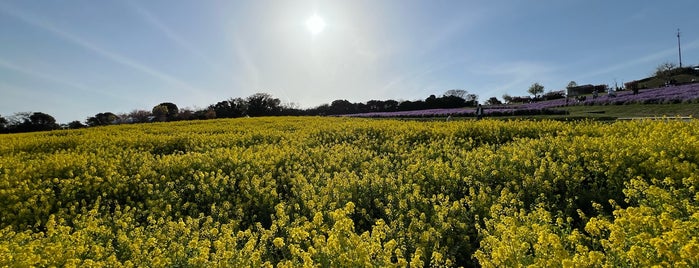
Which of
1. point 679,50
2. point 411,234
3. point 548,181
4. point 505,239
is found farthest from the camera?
point 679,50

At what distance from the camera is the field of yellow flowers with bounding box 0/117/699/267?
3869 mm

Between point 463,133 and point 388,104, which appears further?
point 388,104

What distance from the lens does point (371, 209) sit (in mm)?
6879

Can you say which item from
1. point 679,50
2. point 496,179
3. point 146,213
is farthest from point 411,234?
point 679,50

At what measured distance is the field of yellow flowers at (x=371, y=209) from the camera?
3869 millimetres

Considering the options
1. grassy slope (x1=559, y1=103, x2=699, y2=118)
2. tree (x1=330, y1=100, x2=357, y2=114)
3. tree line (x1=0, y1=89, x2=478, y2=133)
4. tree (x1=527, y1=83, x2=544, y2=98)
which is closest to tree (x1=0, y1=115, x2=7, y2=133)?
tree line (x1=0, y1=89, x2=478, y2=133)

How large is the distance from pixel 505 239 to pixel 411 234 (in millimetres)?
1354

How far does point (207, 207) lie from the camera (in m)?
7.79

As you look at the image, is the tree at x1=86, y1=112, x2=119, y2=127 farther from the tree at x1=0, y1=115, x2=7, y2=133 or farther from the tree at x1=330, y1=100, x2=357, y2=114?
the tree at x1=330, y1=100, x2=357, y2=114

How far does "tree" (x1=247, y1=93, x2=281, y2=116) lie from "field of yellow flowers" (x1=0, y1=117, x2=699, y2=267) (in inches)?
2158

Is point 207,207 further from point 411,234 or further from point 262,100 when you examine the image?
point 262,100

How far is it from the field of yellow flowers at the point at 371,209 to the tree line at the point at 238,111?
4728 cm

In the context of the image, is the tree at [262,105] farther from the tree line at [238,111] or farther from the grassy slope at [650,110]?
the grassy slope at [650,110]

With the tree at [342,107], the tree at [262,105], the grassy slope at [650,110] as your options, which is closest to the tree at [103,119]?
the tree at [262,105]
